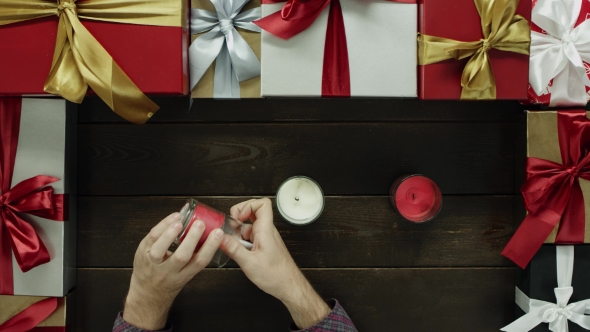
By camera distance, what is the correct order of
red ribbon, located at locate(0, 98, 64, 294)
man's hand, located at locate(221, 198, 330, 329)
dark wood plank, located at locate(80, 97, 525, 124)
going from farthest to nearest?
dark wood plank, located at locate(80, 97, 525, 124), red ribbon, located at locate(0, 98, 64, 294), man's hand, located at locate(221, 198, 330, 329)

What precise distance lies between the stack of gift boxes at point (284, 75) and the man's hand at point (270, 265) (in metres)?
0.27

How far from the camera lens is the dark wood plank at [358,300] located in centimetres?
115

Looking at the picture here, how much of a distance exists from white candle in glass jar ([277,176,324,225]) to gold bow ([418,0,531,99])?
386 mm

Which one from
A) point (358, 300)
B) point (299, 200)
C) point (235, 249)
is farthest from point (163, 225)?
point (358, 300)

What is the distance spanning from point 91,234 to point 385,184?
2.67 ft

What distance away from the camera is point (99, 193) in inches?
44.9

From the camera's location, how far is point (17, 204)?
1005mm

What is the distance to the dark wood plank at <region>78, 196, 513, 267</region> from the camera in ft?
3.75

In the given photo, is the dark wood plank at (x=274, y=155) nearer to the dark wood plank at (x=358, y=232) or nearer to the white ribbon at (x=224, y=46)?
the dark wood plank at (x=358, y=232)

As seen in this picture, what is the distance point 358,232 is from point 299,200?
0.22m

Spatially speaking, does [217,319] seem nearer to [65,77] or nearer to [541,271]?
[65,77]

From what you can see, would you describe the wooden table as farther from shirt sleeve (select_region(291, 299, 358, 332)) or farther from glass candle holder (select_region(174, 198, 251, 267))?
glass candle holder (select_region(174, 198, 251, 267))

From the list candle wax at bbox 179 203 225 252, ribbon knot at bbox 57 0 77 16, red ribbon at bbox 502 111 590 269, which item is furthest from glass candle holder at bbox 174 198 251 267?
red ribbon at bbox 502 111 590 269

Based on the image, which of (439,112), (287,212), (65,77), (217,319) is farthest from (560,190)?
(65,77)
